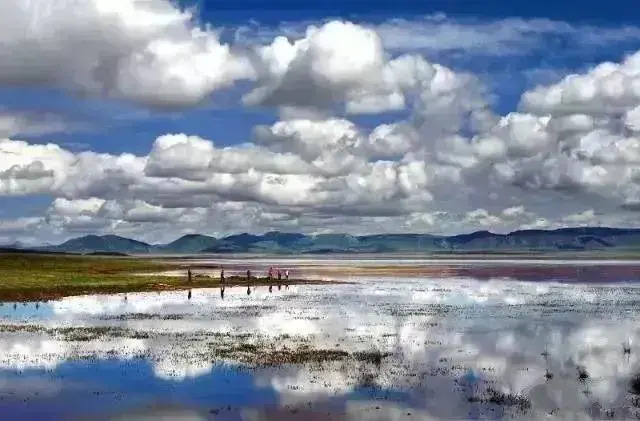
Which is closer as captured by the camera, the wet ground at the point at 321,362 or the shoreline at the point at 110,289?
the wet ground at the point at 321,362

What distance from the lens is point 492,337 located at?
147ft

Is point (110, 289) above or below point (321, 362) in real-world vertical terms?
above

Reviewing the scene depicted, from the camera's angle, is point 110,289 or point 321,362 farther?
point 110,289

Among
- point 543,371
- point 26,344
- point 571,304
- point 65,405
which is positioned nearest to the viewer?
point 65,405

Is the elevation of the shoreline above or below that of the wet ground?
above

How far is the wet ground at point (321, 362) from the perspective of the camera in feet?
89.5

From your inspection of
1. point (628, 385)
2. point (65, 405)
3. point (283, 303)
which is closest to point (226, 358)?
point (65, 405)

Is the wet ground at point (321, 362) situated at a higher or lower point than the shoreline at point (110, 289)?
lower

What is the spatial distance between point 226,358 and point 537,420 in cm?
1688

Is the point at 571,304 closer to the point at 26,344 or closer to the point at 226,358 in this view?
the point at 226,358

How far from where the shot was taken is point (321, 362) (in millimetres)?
36125

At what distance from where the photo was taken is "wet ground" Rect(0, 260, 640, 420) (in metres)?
27.3

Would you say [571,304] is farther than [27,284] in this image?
No

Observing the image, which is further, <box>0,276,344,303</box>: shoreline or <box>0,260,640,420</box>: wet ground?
<box>0,276,344,303</box>: shoreline
